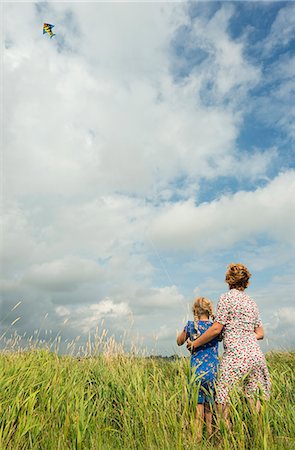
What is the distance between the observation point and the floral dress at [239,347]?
168 inches

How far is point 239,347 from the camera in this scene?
4312 millimetres

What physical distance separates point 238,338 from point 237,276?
0.65 m

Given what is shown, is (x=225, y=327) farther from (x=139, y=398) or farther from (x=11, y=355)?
(x=11, y=355)

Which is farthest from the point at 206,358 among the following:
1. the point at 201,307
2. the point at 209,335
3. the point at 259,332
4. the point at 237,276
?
the point at 237,276

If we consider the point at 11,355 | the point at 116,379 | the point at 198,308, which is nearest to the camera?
the point at 198,308

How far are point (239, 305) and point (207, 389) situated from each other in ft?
3.68

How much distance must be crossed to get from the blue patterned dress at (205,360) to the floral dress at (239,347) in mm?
376

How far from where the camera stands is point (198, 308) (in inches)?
198

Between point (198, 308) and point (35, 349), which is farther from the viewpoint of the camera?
point (35, 349)

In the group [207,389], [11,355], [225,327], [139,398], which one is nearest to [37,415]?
[139,398]

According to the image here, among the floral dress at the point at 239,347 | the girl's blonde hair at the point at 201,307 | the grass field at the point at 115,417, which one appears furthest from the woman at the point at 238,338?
the girl's blonde hair at the point at 201,307

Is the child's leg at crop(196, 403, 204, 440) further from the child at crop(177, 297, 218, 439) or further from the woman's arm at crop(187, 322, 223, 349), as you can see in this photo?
the woman's arm at crop(187, 322, 223, 349)

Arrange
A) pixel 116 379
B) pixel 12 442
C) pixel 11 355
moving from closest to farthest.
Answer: pixel 12 442 → pixel 116 379 → pixel 11 355

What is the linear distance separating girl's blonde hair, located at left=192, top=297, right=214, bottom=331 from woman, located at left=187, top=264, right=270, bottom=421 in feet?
1.50
